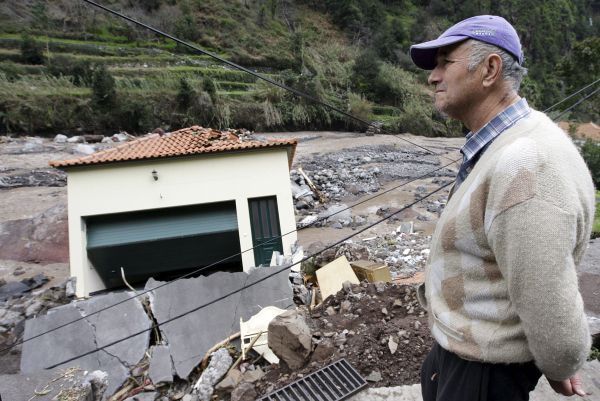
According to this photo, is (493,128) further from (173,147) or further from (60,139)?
(60,139)

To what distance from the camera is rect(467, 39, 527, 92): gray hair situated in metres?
1.14

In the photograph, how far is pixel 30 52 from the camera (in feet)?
99.1

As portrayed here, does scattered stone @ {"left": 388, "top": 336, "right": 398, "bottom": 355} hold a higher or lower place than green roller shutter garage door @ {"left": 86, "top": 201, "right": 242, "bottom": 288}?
lower

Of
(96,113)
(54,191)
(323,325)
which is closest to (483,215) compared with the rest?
(323,325)

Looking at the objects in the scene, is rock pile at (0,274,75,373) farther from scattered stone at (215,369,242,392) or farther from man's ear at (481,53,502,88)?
man's ear at (481,53,502,88)

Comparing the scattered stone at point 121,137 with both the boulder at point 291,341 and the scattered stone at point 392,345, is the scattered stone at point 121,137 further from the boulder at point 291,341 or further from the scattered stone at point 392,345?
the scattered stone at point 392,345

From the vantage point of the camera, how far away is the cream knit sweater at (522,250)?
92 cm

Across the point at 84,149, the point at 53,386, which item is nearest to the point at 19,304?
the point at 53,386

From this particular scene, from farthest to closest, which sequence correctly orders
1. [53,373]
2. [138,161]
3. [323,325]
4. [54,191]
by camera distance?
1. [54,191]
2. [138,161]
3. [323,325]
4. [53,373]

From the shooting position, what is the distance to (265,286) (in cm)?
547

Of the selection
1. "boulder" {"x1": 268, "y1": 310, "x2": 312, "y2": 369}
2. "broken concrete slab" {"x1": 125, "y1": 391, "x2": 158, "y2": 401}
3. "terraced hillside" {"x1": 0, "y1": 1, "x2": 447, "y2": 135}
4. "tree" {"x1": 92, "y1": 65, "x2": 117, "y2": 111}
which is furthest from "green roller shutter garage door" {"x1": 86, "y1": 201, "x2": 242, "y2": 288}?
"tree" {"x1": 92, "y1": 65, "x2": 117, "y2": 111}

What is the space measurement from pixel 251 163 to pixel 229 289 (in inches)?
206

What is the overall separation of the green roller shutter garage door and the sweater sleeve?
9285 millimetres

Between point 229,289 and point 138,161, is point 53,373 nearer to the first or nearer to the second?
point 229,289
